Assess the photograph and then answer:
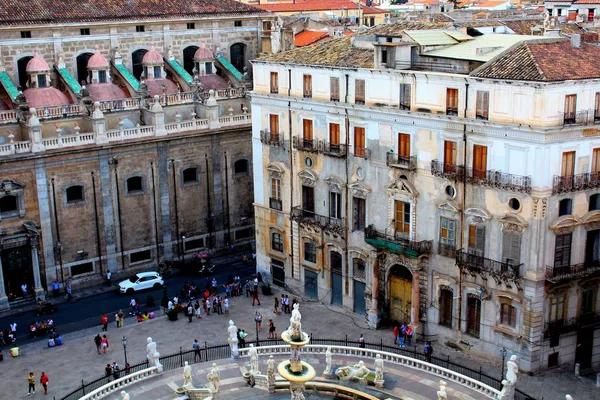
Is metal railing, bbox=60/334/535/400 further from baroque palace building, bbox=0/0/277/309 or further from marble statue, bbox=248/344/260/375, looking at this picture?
baroque palace building, bbox=0/0/277/309

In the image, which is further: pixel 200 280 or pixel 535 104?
pixel 200 280

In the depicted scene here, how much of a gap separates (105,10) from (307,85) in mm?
21828

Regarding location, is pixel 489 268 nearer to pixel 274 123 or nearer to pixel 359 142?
pixel 359 142

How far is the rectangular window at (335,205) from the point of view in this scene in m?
50.1

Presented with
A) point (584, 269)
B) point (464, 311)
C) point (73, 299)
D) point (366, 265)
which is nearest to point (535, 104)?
point (584, 269)

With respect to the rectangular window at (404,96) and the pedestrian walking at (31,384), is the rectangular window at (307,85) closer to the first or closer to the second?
the rectangular window at (404,96)

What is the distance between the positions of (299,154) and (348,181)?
424cm

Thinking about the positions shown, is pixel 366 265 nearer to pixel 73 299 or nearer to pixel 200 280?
pixel 200 280

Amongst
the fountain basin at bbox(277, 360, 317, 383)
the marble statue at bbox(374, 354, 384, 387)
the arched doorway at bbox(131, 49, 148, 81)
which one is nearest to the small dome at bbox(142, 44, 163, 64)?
the arched doorway at bbox(131, 49, 148, 81)

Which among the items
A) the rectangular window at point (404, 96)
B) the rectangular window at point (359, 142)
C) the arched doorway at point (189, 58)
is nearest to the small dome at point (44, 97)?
the arched doorway at point (189, 58)

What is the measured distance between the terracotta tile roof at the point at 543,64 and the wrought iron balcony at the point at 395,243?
31.7ft

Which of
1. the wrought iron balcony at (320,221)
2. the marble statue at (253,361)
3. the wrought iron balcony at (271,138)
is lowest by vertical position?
the marble statue at (253,361)

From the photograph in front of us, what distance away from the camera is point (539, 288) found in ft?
134

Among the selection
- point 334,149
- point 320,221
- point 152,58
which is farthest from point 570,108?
point 152,58
